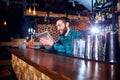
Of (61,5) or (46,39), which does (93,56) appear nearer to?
(46,39)

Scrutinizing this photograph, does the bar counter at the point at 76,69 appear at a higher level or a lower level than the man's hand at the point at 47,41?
lower

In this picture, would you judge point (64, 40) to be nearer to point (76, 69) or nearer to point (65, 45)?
point (65, 45)

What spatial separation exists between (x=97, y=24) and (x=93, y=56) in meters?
3.03

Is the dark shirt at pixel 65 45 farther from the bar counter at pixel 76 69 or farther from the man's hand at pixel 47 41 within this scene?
the bar counter at pixel 76 69

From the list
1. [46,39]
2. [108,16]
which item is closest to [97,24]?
[108,16]

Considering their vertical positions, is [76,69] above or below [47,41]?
below

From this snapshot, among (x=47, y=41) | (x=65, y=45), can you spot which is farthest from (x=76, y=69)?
(x=47, y=41)

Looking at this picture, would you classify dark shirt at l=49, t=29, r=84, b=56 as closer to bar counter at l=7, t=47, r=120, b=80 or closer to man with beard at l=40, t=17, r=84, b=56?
man with beard at l=40, t=17, r=84, b=56

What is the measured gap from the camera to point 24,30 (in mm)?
12977

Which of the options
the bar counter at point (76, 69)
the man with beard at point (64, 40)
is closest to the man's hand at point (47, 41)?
the man with beard at point (64, 40)

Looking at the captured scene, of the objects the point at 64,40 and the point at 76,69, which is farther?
the point at 64,40

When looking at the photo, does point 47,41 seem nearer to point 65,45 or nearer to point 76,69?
point 65,45

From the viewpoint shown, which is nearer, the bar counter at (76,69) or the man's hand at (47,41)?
the bar counter at (76,69)

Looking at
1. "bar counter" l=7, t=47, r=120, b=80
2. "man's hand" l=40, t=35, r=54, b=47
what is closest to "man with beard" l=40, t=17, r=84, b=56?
"man's hand" l=40, t=35, r=54, b=47
